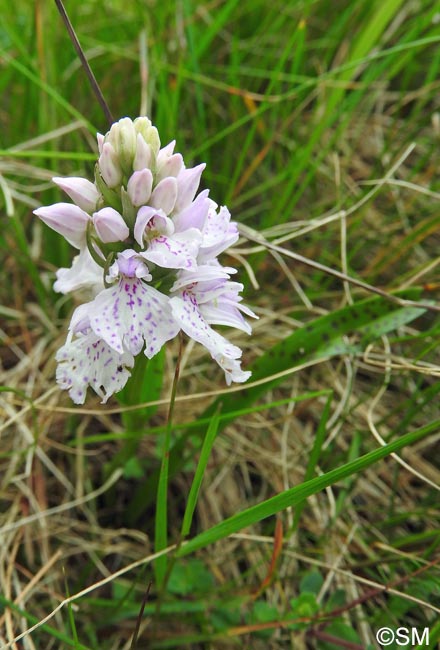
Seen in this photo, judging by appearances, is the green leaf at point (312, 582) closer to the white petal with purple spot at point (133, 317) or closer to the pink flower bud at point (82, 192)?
the white petal with purple spot at point (133, 317)

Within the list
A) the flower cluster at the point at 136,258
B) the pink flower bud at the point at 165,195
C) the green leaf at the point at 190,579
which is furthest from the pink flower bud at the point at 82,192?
the green leaf at the point at 190,579

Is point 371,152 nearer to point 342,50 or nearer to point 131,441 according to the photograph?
point 342,50

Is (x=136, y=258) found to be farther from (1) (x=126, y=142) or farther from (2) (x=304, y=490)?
(2) (x=304, y=490)

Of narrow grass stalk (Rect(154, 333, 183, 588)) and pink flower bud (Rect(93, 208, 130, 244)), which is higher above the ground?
pink flower bud (Rect(93, 208, 130, 244))

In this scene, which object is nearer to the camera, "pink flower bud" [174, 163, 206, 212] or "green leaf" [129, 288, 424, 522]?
"pink flower bud" [174, 163, 206, 212]

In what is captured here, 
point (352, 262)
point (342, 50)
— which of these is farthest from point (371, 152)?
point (352, 262)

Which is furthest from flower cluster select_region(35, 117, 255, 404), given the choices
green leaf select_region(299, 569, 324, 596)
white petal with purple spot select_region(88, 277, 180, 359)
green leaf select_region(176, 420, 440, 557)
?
green leaf select_region(299, 569, 324, 596)

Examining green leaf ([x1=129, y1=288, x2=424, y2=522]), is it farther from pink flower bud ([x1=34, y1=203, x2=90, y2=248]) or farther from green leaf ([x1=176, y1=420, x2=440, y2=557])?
pink flower bud ([x1=34, y1=203, x2=90, y2=248])
